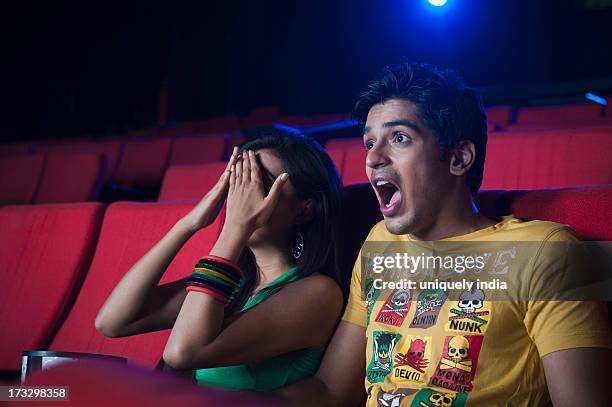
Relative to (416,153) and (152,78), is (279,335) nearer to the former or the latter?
(416,153)

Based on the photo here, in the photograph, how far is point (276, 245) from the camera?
615 mm

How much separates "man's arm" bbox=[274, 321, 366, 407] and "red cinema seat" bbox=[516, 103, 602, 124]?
1.07 meters

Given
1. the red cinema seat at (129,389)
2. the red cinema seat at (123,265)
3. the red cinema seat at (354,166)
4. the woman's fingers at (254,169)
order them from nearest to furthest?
the red cinema seat at (129,389) < the woman's fingers at (254,169) < the red cinema seat at (123,265) < the red cinema seat at (354,166)

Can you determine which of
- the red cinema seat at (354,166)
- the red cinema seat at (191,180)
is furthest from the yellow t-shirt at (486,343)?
the red cinema seat at (191,180)

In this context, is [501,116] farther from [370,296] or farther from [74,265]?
[370,296]

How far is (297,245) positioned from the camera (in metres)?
0.62

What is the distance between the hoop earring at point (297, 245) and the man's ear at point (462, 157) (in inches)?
6.5

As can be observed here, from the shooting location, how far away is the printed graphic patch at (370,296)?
1.72ft

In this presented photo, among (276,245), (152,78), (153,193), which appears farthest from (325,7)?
(276,245)

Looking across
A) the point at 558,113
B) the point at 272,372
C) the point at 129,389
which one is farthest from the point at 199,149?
the point at 129,389

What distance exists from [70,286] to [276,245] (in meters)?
0.34

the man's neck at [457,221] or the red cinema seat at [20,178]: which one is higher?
the man's neck at [457,221]

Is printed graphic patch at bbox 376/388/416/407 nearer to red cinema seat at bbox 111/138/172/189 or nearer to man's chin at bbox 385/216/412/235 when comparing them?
man's chin at bbox 385/216/412/235

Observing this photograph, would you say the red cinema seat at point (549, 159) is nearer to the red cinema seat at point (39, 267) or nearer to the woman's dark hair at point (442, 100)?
the woman's dark hair at point (442, 100)
